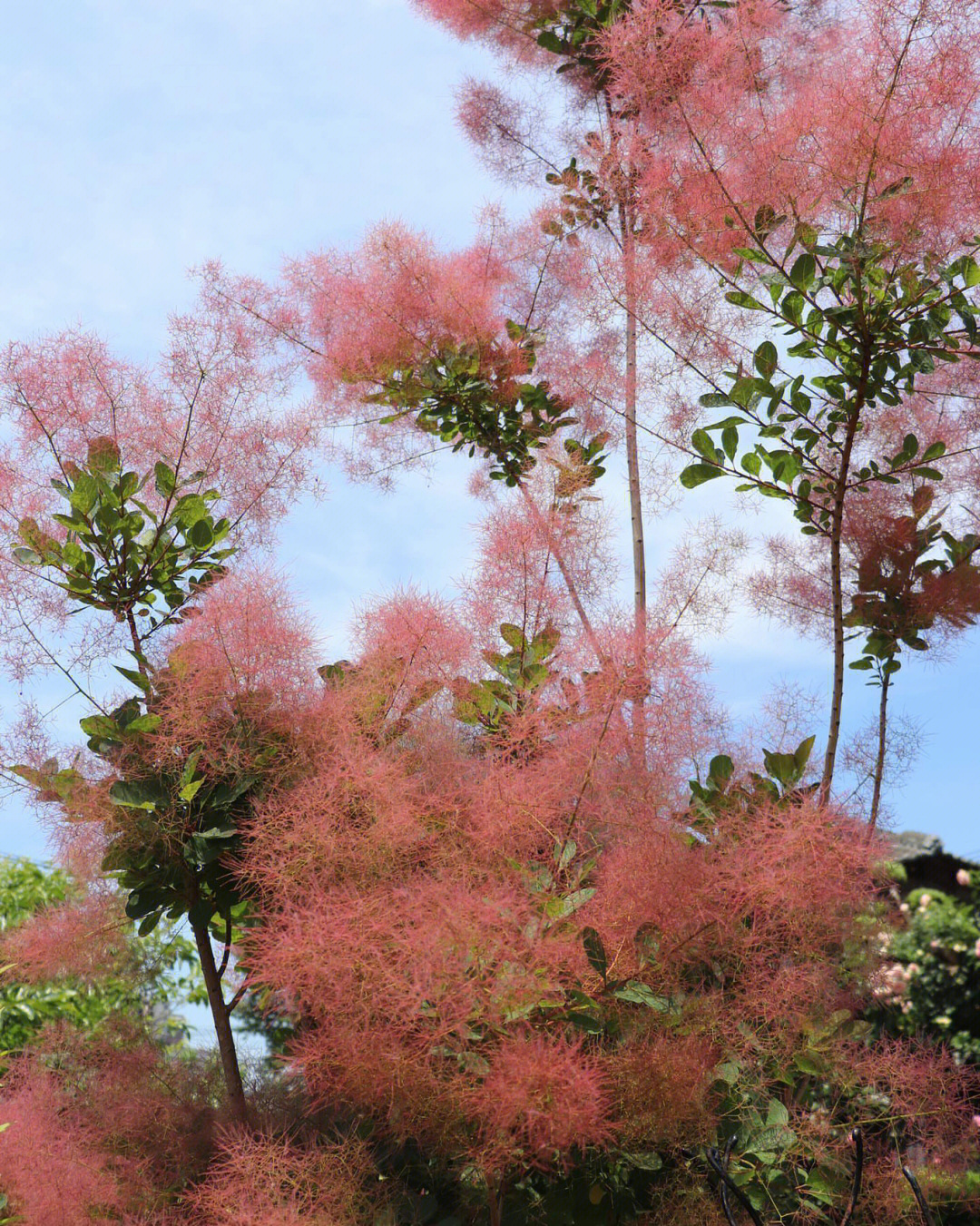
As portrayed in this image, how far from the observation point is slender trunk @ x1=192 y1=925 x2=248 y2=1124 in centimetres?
223

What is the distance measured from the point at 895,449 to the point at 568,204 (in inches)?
41.1

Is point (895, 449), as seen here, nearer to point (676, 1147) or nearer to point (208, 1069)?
point (676, 1147)

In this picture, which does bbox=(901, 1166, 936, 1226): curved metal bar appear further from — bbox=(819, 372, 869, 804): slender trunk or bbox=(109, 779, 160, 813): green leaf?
bbox=(109, 779, 160, 813): green leaf

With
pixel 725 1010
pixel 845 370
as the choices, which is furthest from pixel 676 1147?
pixel 845 370

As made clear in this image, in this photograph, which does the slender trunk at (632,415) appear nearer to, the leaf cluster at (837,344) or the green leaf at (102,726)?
the leaf cluster at (837,344)

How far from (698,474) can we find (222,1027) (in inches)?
56.1

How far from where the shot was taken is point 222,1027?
232cm

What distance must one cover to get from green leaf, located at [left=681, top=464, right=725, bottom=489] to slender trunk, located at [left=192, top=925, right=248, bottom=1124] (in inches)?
49.6

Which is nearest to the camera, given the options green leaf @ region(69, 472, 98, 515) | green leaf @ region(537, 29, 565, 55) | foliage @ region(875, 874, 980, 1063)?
green leaf @ region(69, 472, 98, 515)

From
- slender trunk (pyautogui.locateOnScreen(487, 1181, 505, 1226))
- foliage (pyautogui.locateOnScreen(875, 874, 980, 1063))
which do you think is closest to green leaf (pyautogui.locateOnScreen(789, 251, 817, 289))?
slender trunk (pyautogui.locateOnScreen(487, 1181, 505, 1226))

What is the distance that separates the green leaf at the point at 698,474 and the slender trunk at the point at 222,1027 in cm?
126

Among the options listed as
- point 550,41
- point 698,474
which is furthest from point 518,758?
point 550,41

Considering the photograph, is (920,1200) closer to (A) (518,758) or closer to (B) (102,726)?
(A) (518,758)

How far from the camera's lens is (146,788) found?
2.12m
